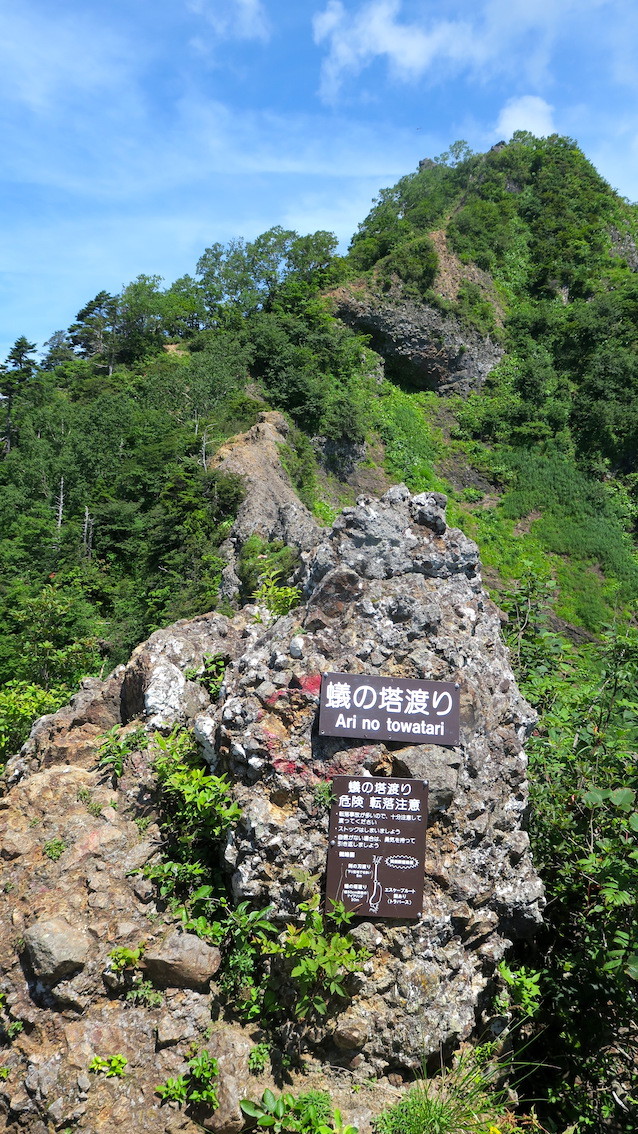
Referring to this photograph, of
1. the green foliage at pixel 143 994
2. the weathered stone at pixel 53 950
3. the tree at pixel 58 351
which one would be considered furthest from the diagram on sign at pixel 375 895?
the tree at pixel 58 351

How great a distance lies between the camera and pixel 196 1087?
3.67 metres

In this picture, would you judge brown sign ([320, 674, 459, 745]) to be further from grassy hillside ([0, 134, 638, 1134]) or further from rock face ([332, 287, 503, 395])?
rock face ([332, 287, 503, 395])

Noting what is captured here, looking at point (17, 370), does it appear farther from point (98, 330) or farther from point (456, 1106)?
point (456, 1106)

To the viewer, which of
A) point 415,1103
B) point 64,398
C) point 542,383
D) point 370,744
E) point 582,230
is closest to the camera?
point 415,1103

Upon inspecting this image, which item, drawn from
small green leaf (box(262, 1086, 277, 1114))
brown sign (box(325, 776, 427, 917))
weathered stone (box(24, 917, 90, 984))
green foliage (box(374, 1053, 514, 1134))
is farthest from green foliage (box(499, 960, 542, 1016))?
weathered stone (box(24, 917, 90, 984))

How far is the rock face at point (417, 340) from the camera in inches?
1172

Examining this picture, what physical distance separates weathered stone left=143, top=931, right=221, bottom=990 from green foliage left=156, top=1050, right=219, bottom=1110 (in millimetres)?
408

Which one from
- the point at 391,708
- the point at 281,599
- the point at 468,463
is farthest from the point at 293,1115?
the point at 468,463

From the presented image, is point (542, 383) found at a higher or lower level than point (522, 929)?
higher

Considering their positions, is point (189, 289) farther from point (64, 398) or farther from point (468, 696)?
point (468, 696)

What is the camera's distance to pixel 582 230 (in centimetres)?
3794

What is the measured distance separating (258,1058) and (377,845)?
4.46 feet

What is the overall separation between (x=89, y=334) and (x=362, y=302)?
28.4 meters

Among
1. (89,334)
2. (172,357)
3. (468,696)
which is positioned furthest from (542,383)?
(89,334)
